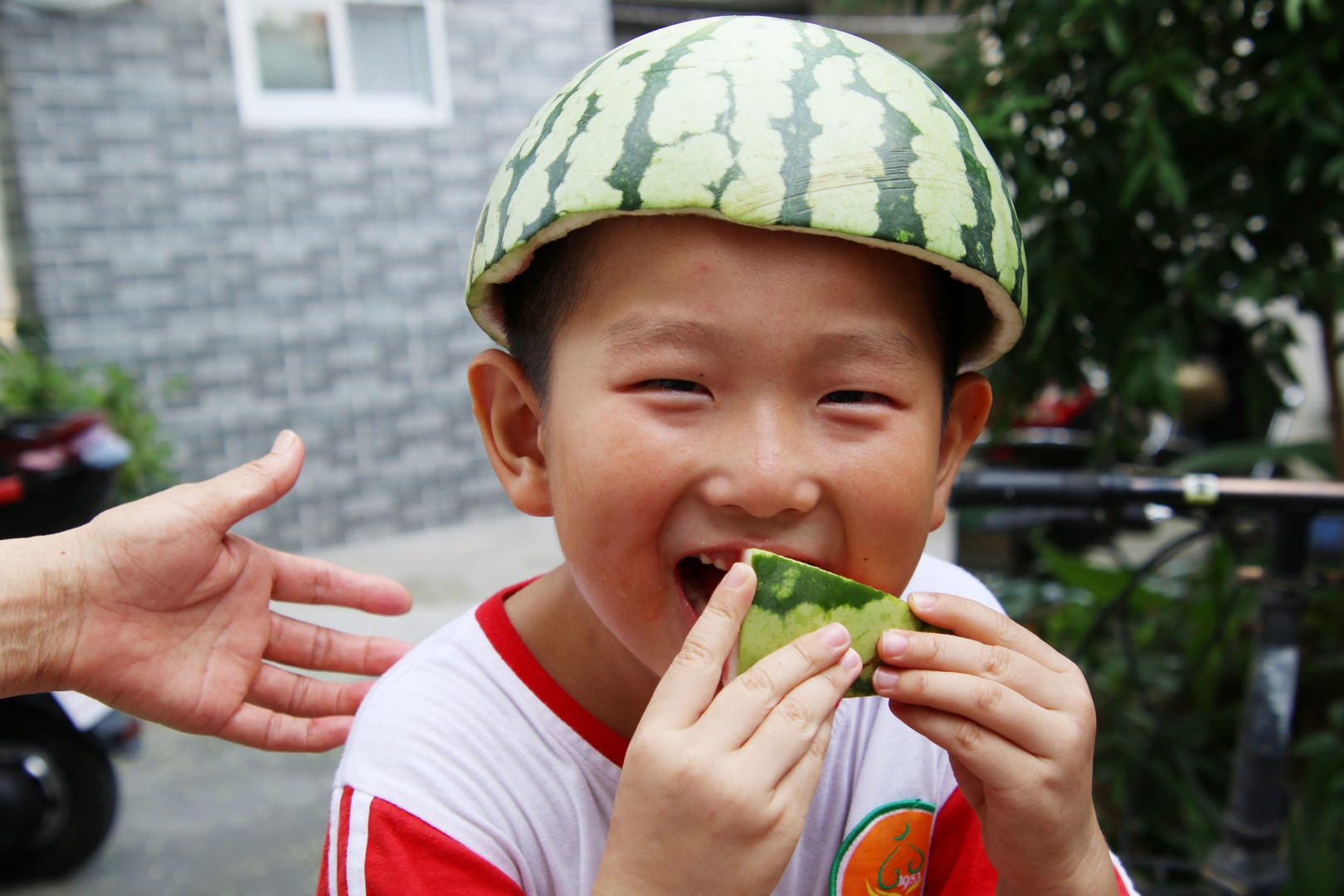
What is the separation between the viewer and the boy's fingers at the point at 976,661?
1.39 m

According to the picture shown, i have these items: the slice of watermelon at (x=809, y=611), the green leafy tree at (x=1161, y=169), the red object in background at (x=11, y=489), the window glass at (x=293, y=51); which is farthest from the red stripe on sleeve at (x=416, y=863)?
the window glass at (x=293, y=51)

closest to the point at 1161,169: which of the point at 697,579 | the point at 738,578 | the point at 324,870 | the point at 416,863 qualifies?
the point at 697,579

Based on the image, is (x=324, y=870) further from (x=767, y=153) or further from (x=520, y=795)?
(x=767, y=153)

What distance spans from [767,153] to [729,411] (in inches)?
13.8

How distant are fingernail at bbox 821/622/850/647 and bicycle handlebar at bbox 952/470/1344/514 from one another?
52.0 inches

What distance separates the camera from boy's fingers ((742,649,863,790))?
49.0 inches

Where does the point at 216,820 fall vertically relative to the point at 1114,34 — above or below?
below

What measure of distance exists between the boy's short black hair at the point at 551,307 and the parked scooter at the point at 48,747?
9.69ft

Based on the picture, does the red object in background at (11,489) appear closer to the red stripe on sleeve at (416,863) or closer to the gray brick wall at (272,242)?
the gray brick wall at (272,242)

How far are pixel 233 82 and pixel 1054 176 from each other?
18.7 ft

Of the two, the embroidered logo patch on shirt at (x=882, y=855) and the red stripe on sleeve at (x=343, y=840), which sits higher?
the red stripe on sleeve at (x=343, y=840)

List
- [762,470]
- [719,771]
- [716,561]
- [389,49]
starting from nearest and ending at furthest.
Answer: [719,771]
[762,470]
[716,561]
[389,49]

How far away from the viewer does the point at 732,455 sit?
4.46ft

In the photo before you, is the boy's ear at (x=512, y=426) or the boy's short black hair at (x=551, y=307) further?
the boy's ear at (x=512, y=426)
